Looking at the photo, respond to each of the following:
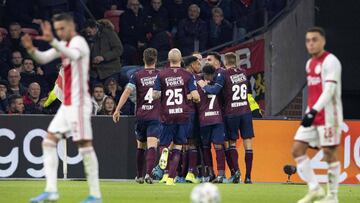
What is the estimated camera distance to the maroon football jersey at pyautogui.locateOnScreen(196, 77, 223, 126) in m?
20.1

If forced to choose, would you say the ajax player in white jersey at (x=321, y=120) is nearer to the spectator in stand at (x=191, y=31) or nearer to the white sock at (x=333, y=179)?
the white sock at (x=333, y=179)

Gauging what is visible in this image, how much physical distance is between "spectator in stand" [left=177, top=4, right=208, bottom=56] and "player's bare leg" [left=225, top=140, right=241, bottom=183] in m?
5.06

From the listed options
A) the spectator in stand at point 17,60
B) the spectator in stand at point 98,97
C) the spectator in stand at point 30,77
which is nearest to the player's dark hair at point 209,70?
the spectator in stand at point 98,97

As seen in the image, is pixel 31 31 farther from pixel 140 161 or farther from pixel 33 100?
pixel 140 161

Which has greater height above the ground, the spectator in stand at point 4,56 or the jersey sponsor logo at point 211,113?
the spectator in stand at point 4,56

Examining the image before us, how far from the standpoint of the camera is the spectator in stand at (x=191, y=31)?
25156 millimetres

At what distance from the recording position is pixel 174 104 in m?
19.2

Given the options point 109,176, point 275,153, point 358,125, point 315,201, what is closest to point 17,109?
point 109,176

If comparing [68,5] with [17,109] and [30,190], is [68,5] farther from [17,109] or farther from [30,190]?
[30,190]

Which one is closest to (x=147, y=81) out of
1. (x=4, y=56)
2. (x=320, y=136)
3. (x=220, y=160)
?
(x=220, y=160)

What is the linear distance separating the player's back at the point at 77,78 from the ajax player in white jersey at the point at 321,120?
8.50 feet

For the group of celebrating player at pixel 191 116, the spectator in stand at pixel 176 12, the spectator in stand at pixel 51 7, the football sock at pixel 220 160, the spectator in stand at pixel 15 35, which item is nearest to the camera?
the group of celebrating player at pixel 191 116

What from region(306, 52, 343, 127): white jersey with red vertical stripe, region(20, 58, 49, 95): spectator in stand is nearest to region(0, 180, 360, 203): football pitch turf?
region(306, 52, 343, 127): white jersey with red vertical stripe

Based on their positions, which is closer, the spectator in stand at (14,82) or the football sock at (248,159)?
the football sock at (248,159)
